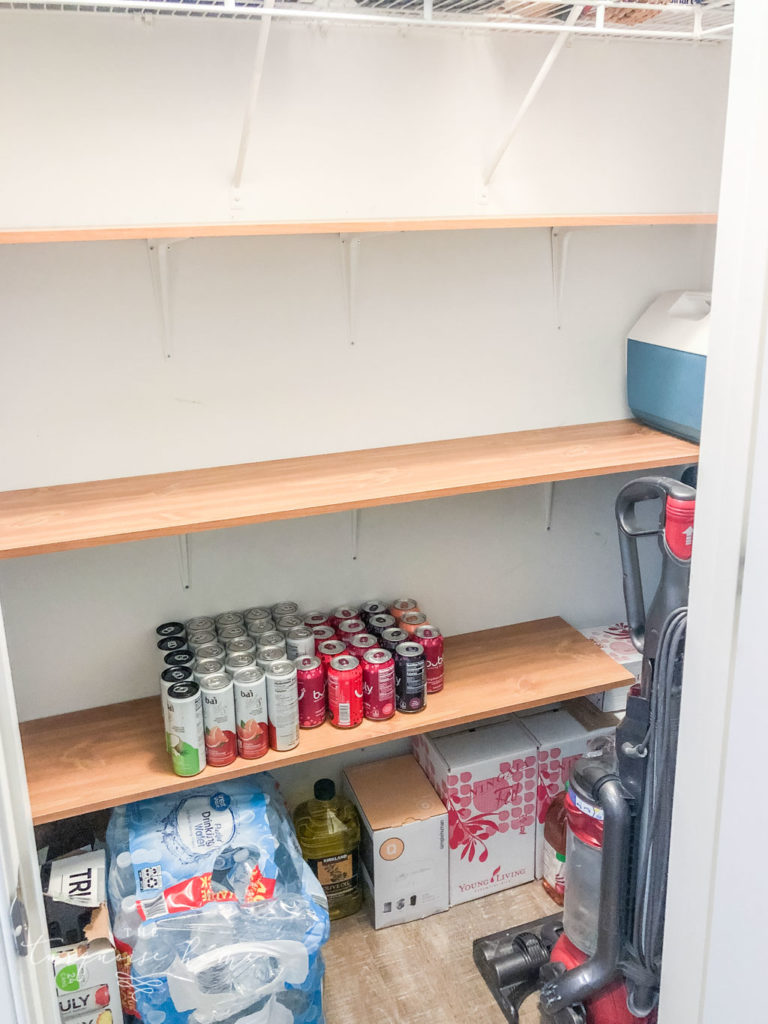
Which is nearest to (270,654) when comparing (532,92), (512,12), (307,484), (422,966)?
(307,484)

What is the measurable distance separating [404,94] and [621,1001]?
193 centimetres

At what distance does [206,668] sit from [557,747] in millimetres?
998

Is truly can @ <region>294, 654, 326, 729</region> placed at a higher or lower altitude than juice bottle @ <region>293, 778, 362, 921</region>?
higher

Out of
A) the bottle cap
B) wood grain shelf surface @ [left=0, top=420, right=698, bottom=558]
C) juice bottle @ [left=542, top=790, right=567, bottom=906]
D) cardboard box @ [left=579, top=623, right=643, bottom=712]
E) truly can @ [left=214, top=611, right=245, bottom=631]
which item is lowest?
juice bottle @ [left=542, top=790, right=567, bottom=906]

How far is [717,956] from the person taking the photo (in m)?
0.99

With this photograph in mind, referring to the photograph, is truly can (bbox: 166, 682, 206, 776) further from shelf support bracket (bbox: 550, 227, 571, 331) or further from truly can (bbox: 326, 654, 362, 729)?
shelf support bracket (bbox: 550, 227, 571, 331)

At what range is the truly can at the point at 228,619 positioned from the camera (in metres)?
2.15

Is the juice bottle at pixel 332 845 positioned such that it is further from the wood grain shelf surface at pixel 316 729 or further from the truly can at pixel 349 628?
the truly can at pixel 349 628

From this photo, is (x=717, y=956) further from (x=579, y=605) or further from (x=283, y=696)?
(x=579, y=605)

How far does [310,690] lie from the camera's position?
204cm

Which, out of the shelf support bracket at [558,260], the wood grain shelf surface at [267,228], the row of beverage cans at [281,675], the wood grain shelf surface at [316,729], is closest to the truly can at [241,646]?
the row of beverage cans at [281,675]

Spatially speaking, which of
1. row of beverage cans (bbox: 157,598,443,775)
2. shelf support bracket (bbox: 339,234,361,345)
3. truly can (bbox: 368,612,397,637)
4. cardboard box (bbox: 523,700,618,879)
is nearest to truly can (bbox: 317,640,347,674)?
row of beverage cans (bbox: 157,598,443,775)

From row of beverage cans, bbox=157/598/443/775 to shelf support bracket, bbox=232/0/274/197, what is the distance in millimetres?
990

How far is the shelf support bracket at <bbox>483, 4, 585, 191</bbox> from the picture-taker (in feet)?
5.90
